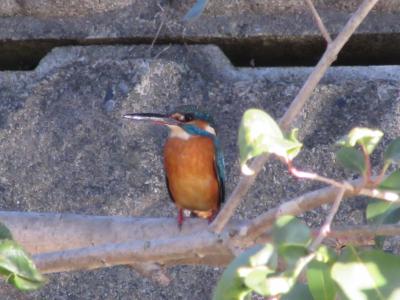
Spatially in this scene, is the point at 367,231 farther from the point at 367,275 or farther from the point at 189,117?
the point at 189,117

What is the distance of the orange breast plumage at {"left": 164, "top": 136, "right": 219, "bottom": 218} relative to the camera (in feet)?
8.26

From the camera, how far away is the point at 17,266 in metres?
1.13

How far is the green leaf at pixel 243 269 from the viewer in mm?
915

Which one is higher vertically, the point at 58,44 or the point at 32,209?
the point at 58,44

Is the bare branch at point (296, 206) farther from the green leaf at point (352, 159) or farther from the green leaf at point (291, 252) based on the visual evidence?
the green leaf at point (291, 252)

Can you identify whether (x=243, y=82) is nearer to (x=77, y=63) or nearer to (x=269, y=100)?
(x=269, y=100)

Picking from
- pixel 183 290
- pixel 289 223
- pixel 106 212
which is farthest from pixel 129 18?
pixel 289 223

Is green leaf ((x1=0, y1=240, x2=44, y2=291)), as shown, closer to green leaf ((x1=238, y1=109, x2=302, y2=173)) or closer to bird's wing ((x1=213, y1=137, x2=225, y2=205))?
green leaf ((x1=238, y1=109, x2=302, y2=173))

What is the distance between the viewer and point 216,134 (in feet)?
7.96

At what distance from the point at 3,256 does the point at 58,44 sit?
4.70ft

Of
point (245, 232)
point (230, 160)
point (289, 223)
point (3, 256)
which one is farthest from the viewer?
point (230, 160)

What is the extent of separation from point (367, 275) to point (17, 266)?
418 millimetres

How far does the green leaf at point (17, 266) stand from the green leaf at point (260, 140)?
1.06ft

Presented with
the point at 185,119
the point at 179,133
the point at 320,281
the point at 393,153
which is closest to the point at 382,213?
the point at 393,153
